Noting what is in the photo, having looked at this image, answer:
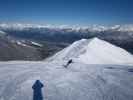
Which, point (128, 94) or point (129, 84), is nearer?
point (128, 94)

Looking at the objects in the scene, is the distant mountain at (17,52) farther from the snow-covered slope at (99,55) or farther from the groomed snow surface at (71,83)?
the groomed snow surface at (71,83)

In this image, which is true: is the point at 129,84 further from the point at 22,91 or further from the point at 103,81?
the point at 22,91

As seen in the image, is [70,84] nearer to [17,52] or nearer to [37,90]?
[37,90]

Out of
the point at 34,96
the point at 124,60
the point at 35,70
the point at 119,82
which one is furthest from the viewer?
the point at 124,60

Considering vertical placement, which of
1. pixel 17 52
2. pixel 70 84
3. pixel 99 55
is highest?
pixel 70 84

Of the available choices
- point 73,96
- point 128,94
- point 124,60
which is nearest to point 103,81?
point 128,94

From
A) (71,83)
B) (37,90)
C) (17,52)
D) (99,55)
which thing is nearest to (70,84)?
(71,83)
